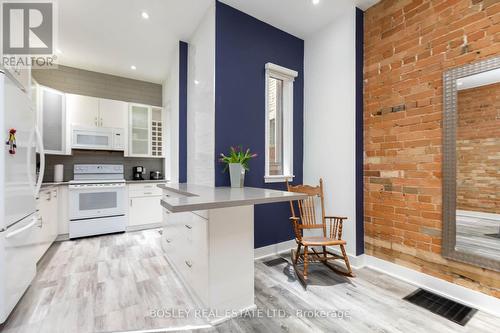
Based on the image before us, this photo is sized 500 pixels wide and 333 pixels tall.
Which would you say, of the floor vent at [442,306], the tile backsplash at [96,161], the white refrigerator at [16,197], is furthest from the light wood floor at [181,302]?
the tile backsplash at [96,161]

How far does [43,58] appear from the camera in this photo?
3.73m

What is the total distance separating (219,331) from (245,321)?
0.71 ft

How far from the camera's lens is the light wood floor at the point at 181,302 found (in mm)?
1674

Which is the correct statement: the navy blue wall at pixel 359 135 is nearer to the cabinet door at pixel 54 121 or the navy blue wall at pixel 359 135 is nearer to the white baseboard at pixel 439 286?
the white baseboard at pixel 439 286

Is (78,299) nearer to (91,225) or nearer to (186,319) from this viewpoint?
(186,319)

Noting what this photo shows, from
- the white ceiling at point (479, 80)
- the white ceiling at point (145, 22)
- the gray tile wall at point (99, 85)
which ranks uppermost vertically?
the white ceiling at point (145, 22)

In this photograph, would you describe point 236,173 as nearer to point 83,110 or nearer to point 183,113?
point 183,113

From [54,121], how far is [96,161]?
37.6 inches

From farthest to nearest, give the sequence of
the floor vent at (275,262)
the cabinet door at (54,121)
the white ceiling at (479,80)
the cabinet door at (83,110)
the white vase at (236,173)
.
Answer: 1. the cabinet door at (83,110)
2. the cabinet door at (54,121)
3. the floor vent at (275,262)
4. the white vase at (236,173)
5. the white ceiling at (479,80)

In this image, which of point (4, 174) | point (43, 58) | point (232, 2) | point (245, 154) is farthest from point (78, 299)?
point (43, 58)

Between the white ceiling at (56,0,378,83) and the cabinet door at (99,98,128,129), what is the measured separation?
2.48 ft

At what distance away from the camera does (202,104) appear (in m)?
2.88

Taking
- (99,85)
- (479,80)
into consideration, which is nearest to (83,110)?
(99,85)

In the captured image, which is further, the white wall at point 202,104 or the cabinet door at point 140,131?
the cabinet door at point 140,131
